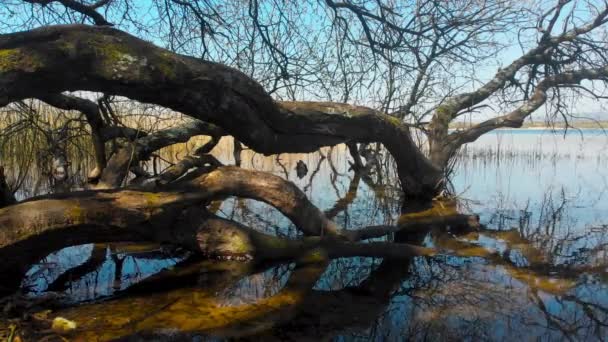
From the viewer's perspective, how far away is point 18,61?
294 centimetres

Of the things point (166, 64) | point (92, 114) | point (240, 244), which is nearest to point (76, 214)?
point (166, 64)

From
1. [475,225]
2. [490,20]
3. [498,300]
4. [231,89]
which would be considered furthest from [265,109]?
[490,20]

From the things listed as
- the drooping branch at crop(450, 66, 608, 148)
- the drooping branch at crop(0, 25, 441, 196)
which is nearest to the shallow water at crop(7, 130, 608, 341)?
the drooping branch at crop(0, 25, 441, 196)

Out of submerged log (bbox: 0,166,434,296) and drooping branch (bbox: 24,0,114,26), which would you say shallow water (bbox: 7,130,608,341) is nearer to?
submerged log (bbox: 0,166,434,296)

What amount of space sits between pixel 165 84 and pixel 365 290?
2311 millimetres

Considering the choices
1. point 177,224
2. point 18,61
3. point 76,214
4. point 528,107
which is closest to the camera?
point 18,61

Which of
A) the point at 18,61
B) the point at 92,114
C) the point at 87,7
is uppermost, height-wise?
the point at 87,7

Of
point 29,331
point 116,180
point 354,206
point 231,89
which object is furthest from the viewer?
point 354,206

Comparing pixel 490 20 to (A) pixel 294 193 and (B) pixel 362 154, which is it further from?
(B) pixel 362 154

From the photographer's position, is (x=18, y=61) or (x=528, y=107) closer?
(x=18, y=61)

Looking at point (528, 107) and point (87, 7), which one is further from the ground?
point (87, 7)

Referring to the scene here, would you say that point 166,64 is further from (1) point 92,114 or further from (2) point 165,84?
(1) point 92,114

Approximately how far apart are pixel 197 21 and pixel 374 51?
2403 millimetres

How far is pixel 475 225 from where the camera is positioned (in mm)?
5551
